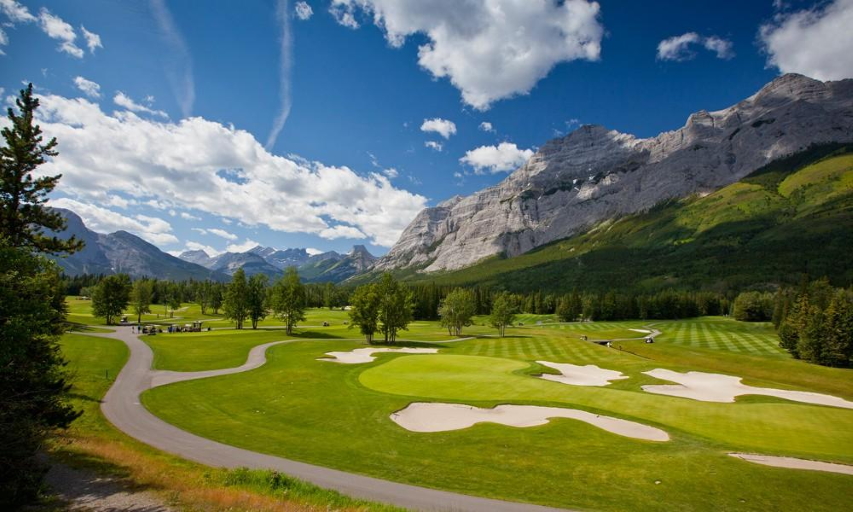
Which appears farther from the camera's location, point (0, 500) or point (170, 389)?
point (170, 389)

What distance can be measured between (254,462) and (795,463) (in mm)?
26795

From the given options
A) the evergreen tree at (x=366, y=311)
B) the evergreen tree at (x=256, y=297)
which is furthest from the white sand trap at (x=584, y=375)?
the evergreen tree at (x=256, y=297)

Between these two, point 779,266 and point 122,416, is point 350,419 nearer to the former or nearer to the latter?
point 122,416

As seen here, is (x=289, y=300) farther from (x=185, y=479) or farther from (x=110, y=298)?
(x=185, y=479)

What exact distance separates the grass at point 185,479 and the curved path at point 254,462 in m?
→ 1.19

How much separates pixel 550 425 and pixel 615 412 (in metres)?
6.56

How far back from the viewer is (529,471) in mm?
18312

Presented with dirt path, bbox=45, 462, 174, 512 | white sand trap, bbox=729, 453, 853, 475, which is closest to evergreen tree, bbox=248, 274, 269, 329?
dirt path, bbox=45, 462, 174, 512

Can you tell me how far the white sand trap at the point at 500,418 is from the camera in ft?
79.9

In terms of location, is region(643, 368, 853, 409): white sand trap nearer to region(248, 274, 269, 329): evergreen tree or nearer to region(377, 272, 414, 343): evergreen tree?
region(377, 272, 414, 343): evergreen tree

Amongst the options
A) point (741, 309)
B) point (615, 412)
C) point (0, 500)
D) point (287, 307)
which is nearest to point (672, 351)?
point (615, 412)

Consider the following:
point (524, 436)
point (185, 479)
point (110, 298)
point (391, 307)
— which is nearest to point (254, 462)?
point (185, 479)

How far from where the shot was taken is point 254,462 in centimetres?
1925

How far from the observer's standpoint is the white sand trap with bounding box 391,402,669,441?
24344 mm
